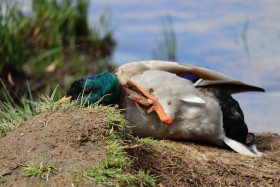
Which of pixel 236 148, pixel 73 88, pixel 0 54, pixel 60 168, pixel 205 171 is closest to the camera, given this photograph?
pixel 60 168

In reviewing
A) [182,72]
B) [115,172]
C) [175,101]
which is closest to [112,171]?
A: [115,172]

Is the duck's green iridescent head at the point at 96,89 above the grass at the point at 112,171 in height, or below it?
above

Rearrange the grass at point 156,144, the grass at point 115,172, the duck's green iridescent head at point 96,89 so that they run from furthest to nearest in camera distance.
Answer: the duck's green iridescent head at point 96,89 → the grass at point 156,144 → the grass at point 115,172

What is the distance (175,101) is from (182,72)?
43 centimetres

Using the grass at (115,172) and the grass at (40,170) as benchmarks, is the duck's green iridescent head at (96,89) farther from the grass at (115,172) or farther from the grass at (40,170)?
the grass at (40,170)

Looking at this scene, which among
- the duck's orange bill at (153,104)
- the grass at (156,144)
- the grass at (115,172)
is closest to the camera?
the grass at (115,172)

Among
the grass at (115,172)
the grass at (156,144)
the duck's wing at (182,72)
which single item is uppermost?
the duck's wing at (182,72)

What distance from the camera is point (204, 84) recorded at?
4188 mm

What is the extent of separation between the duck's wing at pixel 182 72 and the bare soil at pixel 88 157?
0.80 meters

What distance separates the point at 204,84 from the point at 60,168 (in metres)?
1.95

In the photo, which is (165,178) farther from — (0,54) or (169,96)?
(0,54)

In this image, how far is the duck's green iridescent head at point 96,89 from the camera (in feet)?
12.0

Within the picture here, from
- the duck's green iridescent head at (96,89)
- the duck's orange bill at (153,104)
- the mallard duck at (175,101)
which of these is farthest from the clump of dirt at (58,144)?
the duck's orange bill at (153,104)

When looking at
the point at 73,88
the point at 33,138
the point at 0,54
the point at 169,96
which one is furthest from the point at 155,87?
the point at 0,54
